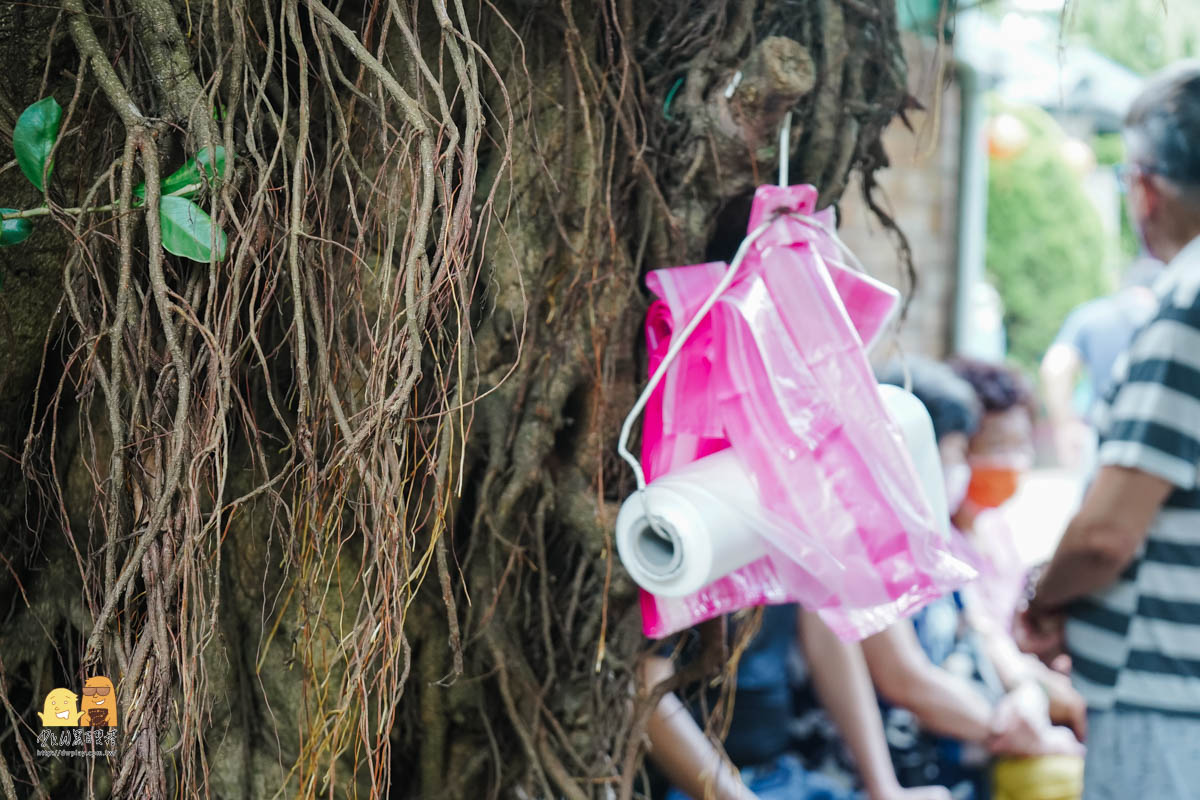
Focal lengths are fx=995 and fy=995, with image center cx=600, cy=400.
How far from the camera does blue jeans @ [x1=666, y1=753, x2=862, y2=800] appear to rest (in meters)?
1.86

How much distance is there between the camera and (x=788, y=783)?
188 cm

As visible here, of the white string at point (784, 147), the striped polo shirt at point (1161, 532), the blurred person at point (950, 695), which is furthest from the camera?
the blurred person at point (950, 695)

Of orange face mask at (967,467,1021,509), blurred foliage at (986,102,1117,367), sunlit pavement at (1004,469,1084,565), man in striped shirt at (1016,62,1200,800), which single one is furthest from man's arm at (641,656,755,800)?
blurred foliage at (986,102,1117,367)

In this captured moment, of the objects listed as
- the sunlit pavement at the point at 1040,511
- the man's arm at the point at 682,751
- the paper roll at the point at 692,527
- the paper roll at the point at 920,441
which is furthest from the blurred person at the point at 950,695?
the sunlit pavement at the point at 1040,511

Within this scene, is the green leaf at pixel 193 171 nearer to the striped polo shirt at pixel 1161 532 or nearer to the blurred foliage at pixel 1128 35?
the striped polo shirt at pixel 1161 532

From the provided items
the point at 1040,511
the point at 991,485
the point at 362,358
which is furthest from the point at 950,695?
the point at 1040,511

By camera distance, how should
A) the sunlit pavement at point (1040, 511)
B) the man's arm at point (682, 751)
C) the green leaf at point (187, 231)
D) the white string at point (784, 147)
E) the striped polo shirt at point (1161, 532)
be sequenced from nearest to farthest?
the green leaf at point (187, 231) → the white string at point (784, 147) → the striped polo shirt at point (1161, 532) → the man's arm at point (682, 751) → the sunlit pavement at point (1040, 511)

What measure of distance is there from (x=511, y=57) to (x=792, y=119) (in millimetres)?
368

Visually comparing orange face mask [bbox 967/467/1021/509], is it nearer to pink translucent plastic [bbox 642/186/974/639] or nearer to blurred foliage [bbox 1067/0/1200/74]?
pink translucent plastic [bbox 642/186/974/639]

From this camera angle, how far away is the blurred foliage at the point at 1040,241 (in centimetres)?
909

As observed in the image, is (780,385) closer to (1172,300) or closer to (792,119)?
(792,119)

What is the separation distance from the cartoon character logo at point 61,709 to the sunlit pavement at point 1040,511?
14.7ft

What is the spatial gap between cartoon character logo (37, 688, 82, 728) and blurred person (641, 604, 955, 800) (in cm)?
88

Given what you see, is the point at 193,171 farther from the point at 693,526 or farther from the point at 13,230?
the point at 693,526
